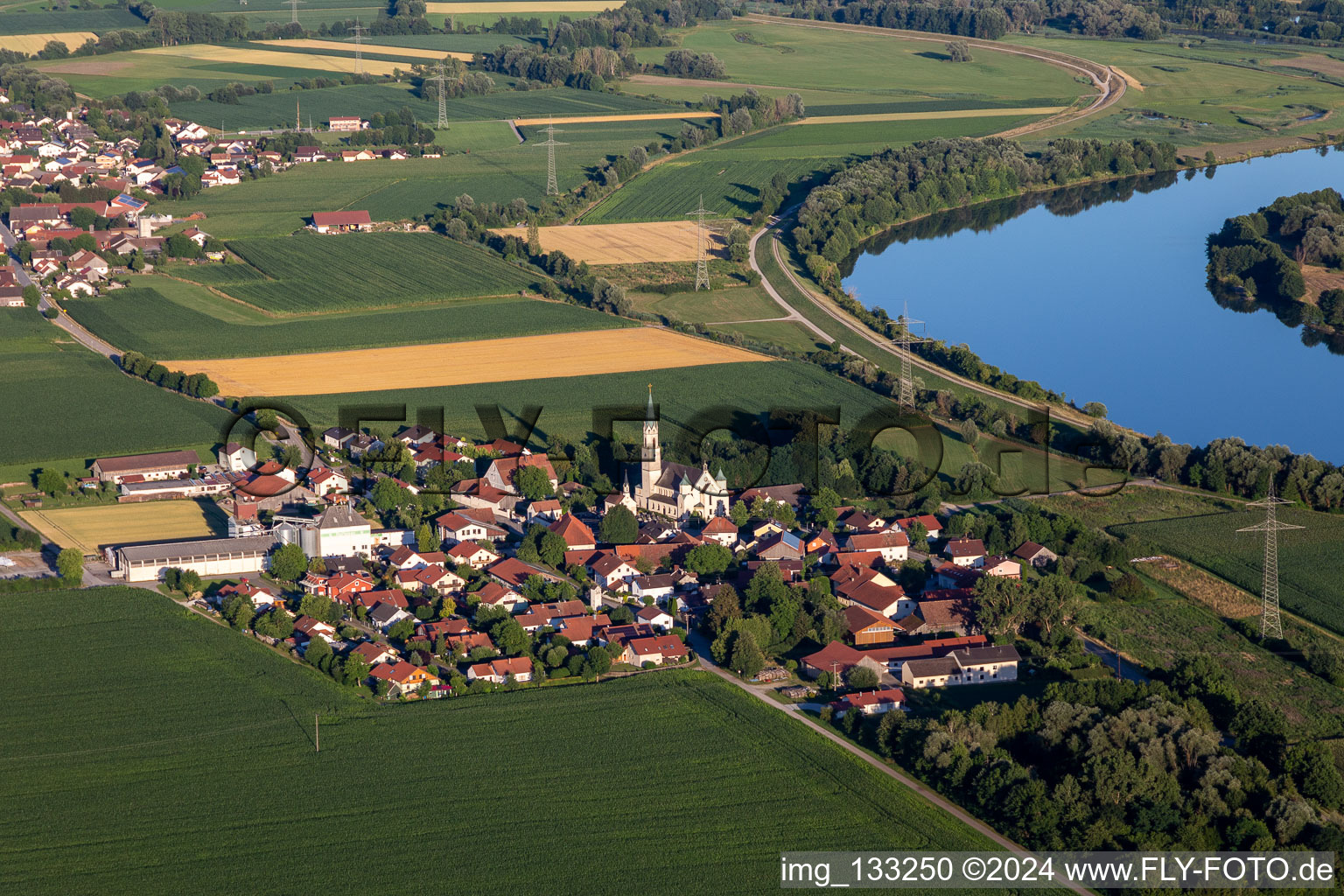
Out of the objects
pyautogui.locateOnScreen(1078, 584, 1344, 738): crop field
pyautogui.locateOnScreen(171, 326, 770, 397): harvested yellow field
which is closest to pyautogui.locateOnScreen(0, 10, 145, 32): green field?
pyautogui.locateOnScreen(171, 326, 770, 397): harvested yellow field

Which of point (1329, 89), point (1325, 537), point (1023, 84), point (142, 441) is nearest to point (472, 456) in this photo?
Result: point (142, 441)

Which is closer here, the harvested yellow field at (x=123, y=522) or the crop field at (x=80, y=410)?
the harvested yellow field at (x=123, y=522)

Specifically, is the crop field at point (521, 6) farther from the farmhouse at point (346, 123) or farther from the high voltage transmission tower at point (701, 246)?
the high voltage transmission tower at point (701, 246)

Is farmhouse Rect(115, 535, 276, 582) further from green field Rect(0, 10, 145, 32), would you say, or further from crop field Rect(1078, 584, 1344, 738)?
green field Rect(0, 10, 145, 32)

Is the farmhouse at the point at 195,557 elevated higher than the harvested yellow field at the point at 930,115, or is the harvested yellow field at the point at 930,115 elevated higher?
the harvested yellow field at the point at 930,115

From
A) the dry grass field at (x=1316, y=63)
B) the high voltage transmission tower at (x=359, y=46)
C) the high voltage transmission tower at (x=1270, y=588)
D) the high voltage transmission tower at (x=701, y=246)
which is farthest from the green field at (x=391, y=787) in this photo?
the dry grass field at (x=1316, y=63)

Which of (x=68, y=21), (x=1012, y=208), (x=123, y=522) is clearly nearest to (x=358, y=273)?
(x=123, y=522)

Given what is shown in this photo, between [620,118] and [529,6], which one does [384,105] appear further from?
[529,6]
